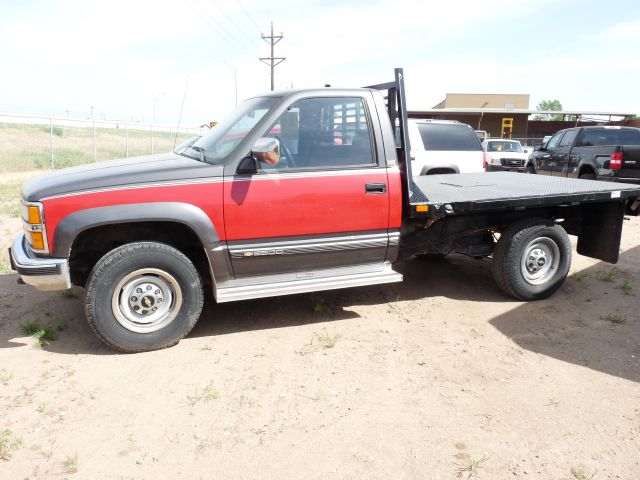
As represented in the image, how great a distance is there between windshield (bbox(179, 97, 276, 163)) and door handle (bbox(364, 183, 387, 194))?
1079 millimetres

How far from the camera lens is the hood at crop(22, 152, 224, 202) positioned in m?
3.96

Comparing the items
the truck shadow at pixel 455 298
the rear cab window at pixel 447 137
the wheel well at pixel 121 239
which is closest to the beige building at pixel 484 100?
the rear cab window at pixel 447 137

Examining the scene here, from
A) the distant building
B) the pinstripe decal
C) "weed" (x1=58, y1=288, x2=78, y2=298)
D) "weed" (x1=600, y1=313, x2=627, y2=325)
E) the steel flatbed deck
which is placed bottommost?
"weed" (x1=58, y1=288, x2=78, y2=298)

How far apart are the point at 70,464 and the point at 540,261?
4.57m

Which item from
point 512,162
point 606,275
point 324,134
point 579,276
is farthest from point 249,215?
point 512,162

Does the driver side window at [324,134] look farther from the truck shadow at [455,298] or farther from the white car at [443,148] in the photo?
the white car at [443,148]

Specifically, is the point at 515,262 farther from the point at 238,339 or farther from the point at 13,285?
the point at 13,285

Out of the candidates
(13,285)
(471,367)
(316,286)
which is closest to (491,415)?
(471,367)

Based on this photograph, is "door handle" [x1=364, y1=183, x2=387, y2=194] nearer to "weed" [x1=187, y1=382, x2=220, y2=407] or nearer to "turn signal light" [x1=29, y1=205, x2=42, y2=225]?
"weed" [x1=187, y1=382, x2=220, y2=407]

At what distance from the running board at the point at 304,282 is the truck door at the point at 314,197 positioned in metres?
0.06

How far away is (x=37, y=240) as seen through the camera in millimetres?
3918

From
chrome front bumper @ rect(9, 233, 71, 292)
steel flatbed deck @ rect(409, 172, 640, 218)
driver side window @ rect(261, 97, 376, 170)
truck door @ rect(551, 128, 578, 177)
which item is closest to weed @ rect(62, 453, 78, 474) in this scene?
chrome front bumper @ rect(9, 233, 71, 292)

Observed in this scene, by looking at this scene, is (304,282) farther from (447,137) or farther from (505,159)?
(505,159)

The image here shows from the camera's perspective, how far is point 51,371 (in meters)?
3.88
